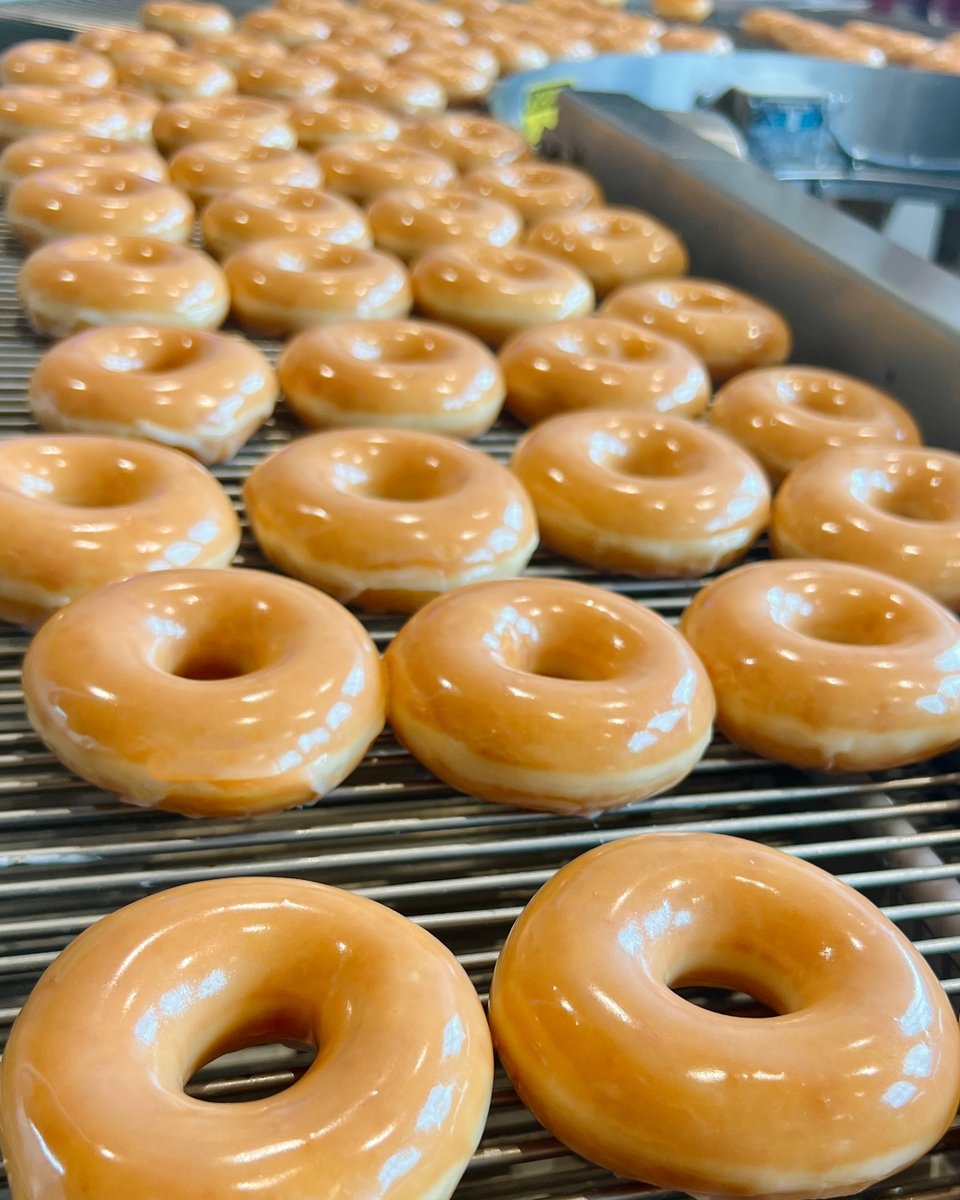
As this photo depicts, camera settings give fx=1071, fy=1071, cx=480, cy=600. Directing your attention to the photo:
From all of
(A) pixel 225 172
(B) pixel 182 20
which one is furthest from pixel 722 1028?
(B) pixel 182 20

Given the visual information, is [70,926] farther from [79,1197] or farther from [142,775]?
[79,1197]

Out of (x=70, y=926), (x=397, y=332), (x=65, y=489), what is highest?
(x=397, y=332)

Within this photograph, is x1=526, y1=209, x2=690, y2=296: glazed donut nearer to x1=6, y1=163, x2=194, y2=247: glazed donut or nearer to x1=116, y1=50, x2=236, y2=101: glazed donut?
x1=6, y1=163, x2=194, y2=247: glazed donut

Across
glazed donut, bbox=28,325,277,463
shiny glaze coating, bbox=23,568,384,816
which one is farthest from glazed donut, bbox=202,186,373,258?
shiny glaze coating, bbox=23,568,384,816

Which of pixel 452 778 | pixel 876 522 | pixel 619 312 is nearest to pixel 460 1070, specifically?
pixel 452 778

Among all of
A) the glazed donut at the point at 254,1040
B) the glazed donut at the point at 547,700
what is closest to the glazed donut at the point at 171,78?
the glazed donut at the point at 547,700

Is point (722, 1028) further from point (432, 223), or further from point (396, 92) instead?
point (396, 92)

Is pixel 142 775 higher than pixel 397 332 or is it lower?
lower
